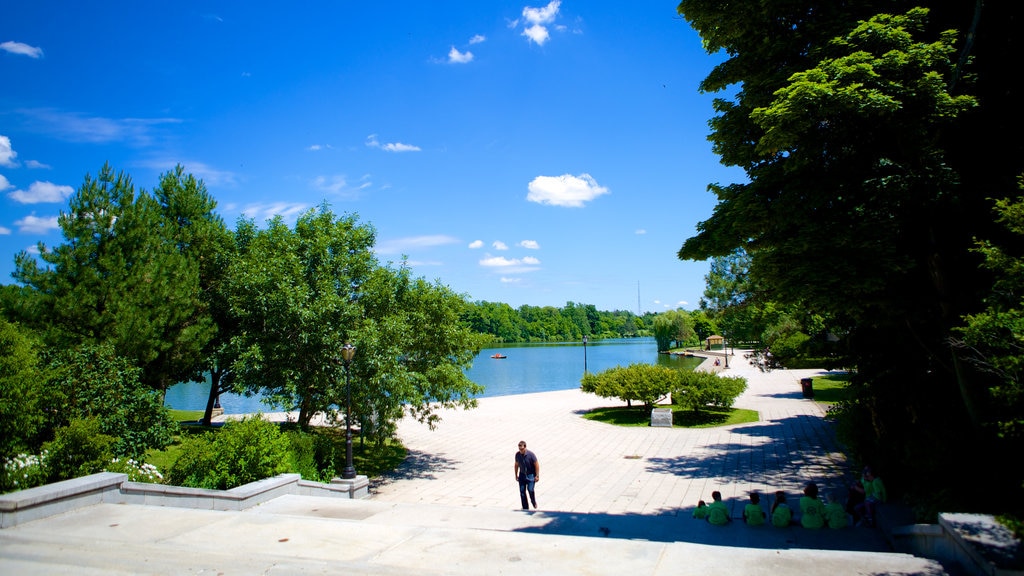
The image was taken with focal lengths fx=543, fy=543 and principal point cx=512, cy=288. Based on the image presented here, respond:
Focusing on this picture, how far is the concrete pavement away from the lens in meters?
6.09

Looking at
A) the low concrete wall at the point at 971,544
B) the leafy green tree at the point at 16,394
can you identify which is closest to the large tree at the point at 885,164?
the low concrete wall at the point at 971,544

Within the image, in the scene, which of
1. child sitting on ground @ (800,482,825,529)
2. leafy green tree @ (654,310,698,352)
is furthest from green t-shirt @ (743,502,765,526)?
leafy green tree @ (654,310,698,352)

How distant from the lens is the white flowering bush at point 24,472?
9.43 m

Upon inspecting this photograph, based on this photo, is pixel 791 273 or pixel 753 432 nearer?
pixel 791 273

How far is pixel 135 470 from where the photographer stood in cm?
1084

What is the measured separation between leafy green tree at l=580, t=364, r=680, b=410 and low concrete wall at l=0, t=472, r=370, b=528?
55.4ft

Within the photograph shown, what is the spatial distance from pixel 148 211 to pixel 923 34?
2011 cm

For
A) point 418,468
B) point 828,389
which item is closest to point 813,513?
point 418,468

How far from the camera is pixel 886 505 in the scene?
35.0 feet

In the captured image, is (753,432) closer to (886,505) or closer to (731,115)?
(886,505)

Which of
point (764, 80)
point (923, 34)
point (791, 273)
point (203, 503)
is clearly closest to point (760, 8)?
point (764, 80)

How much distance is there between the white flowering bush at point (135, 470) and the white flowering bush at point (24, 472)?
3.20 ft

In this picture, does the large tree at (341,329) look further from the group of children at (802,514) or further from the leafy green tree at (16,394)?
the group of children at (802,514)

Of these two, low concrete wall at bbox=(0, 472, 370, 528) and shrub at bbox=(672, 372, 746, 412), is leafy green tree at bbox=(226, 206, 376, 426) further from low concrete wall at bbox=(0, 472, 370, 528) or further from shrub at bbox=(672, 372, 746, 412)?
shrub at bbox=(672, 372, 746, 412)
